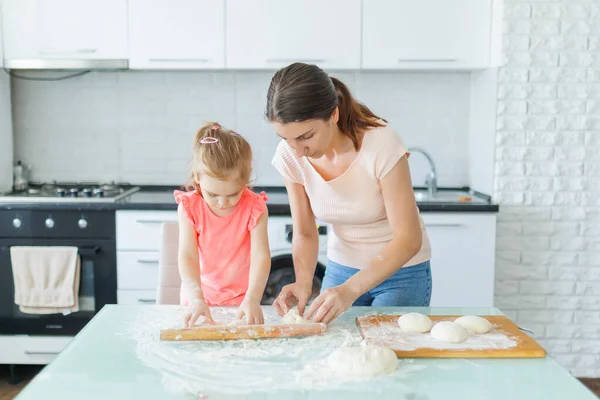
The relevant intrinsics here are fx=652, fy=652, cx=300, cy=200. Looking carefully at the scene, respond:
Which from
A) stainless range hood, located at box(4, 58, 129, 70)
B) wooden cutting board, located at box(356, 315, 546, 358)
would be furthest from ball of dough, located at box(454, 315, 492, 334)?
stainless range hood, located at box(4, 58, 129, 70)

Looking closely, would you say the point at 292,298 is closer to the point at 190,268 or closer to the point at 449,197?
the point at 190,268

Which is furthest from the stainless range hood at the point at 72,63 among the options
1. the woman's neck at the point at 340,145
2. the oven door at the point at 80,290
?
the woman's neck at the point at 340,145

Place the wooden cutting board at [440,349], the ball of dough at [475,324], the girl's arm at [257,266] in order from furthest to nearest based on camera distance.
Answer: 1. the girl's arm at [257,266]
2. the ball of dough at [475,324]
3. the wooden cutting board at [440,349]

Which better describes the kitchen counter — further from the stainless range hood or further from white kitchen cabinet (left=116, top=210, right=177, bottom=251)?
the stainless range hood

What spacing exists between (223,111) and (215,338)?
219 centimetres

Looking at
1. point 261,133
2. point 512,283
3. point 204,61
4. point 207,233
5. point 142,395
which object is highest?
point 204,61

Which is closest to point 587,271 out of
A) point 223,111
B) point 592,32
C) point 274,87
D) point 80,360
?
point 592,32

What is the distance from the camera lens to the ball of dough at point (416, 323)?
4.91 ft

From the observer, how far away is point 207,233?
6.15ft

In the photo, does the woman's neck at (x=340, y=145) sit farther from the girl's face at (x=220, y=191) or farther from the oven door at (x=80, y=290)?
the oven door at (x=80, y=290)

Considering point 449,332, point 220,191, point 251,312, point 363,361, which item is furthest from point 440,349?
point 220,191

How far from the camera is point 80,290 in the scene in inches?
119

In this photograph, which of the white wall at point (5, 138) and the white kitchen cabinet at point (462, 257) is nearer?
the white kitchen cabinet at point (462, 257)

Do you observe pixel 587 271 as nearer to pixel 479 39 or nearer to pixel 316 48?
pixel 479 39
